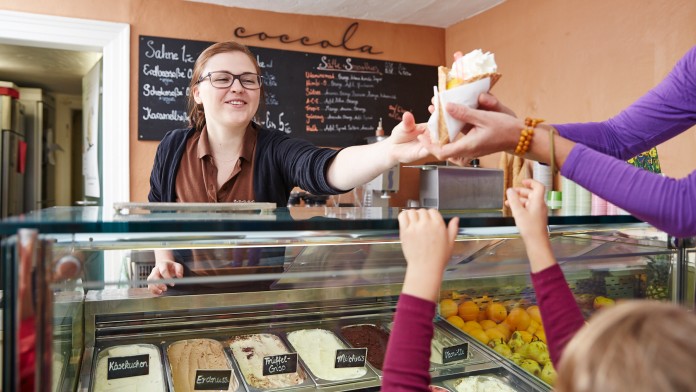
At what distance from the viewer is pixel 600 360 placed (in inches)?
24.0

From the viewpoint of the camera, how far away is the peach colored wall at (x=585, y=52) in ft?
9.33

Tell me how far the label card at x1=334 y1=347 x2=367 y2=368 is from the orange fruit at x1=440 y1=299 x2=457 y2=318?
0.38 m

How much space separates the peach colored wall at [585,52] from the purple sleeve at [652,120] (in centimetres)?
181

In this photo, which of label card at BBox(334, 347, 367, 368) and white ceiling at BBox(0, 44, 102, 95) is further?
white ceiling at BBox(0, 44, 102, 95)

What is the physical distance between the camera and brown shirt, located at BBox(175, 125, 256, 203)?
197cm

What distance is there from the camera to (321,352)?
1621 millimetres

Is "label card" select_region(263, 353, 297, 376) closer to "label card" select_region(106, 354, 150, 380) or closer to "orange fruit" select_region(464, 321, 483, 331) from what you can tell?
"label card" select_region(106, 354, 150, 380)

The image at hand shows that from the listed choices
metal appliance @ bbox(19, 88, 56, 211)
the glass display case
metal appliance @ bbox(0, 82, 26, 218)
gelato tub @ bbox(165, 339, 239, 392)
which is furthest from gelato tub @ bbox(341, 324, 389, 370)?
metal appliance @ bbox(19, 88, 56, 211)

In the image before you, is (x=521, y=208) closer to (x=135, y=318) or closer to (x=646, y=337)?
(x=646, y=337)

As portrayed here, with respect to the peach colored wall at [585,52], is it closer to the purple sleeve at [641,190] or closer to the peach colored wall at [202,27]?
the peach colored wall at [202,27]

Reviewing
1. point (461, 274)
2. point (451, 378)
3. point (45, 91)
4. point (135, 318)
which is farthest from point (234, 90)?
point (45, 91)

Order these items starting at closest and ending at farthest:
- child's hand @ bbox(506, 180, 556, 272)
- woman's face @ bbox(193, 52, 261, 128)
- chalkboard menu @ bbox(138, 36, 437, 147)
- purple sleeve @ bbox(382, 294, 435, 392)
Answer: purple sleeve @ bbox(382, 294, 435, 392)
child's hand @ bbox(506, 180, 556, 272)
woman's face @ bbox(193, 52, 261, 128)
chalkboard menu @ bbox(138, 36, 437, 147)

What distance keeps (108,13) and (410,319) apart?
3819mm

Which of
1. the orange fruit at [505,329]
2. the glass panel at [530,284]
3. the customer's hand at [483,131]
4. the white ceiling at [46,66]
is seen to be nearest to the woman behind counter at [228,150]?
the glass panel at [530,284]
